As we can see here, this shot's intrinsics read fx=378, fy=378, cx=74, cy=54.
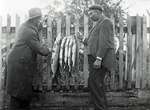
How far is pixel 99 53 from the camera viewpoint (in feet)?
22.1

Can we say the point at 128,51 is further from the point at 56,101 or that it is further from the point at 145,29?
the point at 56,101

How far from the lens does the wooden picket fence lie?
8.12m

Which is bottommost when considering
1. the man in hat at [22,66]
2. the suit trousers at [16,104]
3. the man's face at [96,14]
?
the suit trousers at [16,104]

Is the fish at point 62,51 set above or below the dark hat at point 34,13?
below

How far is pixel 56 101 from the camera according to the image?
8125 mm

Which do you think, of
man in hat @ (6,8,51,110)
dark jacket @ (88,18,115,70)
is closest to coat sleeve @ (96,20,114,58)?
dark jacket @ (88,18,115,70)

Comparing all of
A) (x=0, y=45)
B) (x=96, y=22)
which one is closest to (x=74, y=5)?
(x=0, y=45)

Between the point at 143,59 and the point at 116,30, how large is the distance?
0.86 metres

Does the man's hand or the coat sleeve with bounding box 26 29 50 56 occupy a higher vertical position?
the coat sleeve with bounding box 26 29 50 56

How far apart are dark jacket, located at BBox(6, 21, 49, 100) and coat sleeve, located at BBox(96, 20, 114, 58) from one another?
→ 107cm

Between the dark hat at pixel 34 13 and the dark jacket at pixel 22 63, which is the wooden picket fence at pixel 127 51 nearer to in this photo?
the dark hat at pixel 34 13

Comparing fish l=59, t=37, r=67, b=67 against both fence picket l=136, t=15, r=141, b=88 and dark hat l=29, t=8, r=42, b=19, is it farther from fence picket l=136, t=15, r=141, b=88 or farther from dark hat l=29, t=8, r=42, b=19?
fence picket l=136, t=15, r=141, b=88

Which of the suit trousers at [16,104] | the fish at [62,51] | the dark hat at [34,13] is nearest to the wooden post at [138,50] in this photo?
the fish at [62,51]

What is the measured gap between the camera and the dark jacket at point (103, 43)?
6.76 m
